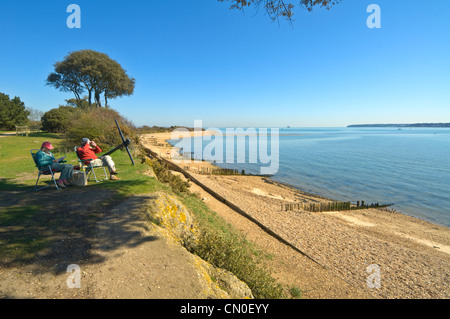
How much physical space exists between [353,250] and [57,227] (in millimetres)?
10785

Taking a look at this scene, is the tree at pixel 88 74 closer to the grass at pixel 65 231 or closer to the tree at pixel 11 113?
the tree at pixel 11 113

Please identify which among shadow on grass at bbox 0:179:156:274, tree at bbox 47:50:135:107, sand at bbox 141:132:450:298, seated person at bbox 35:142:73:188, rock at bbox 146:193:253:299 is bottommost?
sand at bbox 141:132:450:298

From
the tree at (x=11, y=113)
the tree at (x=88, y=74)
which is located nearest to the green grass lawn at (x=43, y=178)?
the tree at (x=88, y=74)

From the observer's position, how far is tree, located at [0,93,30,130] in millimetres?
35219

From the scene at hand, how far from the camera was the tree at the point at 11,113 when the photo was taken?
35.2m

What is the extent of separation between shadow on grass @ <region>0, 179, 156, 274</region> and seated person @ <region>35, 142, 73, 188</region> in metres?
0.56

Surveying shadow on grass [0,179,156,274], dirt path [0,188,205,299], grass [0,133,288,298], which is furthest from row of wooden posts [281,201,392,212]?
dirt path [0,188,205,299]

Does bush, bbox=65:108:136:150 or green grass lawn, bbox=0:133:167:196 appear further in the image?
bush, bbox=65:108:136:150

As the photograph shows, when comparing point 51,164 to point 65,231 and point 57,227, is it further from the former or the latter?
point 65,231

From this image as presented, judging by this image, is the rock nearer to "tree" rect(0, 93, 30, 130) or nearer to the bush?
the bush

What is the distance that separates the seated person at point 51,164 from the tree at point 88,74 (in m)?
30.3

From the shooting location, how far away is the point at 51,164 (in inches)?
266

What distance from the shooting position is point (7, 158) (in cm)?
1231
